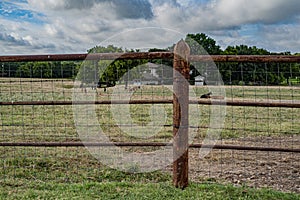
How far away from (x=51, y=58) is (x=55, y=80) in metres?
0.50

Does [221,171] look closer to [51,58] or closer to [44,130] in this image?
[51,58]

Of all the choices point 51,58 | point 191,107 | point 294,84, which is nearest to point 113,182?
point 51,58

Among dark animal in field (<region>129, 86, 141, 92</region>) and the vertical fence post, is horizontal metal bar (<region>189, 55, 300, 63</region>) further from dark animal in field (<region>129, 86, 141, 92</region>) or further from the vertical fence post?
dark animal in field (<region>129, 86, 141, 92</region>)

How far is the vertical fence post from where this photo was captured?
3449 mm

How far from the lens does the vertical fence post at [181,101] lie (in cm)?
345

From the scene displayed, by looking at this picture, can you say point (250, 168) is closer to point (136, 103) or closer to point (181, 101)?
point (181, 101)

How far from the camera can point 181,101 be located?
3.46 meters

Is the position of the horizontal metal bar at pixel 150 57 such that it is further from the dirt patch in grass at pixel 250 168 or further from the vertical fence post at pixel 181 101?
the dirt patch in grass at pixel 250 168

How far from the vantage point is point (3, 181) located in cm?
397

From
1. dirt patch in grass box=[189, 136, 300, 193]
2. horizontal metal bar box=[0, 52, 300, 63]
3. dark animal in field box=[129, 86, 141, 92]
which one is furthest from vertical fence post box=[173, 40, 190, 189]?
dark animal in field box=[129, 86, 141, 92]

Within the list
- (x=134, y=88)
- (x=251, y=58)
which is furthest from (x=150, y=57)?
(x=134, y=88)

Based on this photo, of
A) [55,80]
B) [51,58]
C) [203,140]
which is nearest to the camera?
[51,58]

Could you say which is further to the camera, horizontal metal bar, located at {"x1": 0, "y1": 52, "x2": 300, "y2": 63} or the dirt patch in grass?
the dirt patch in grass

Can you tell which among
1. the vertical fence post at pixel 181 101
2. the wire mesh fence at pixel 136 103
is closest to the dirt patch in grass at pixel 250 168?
the wire mesh fence at pixel 136 103
